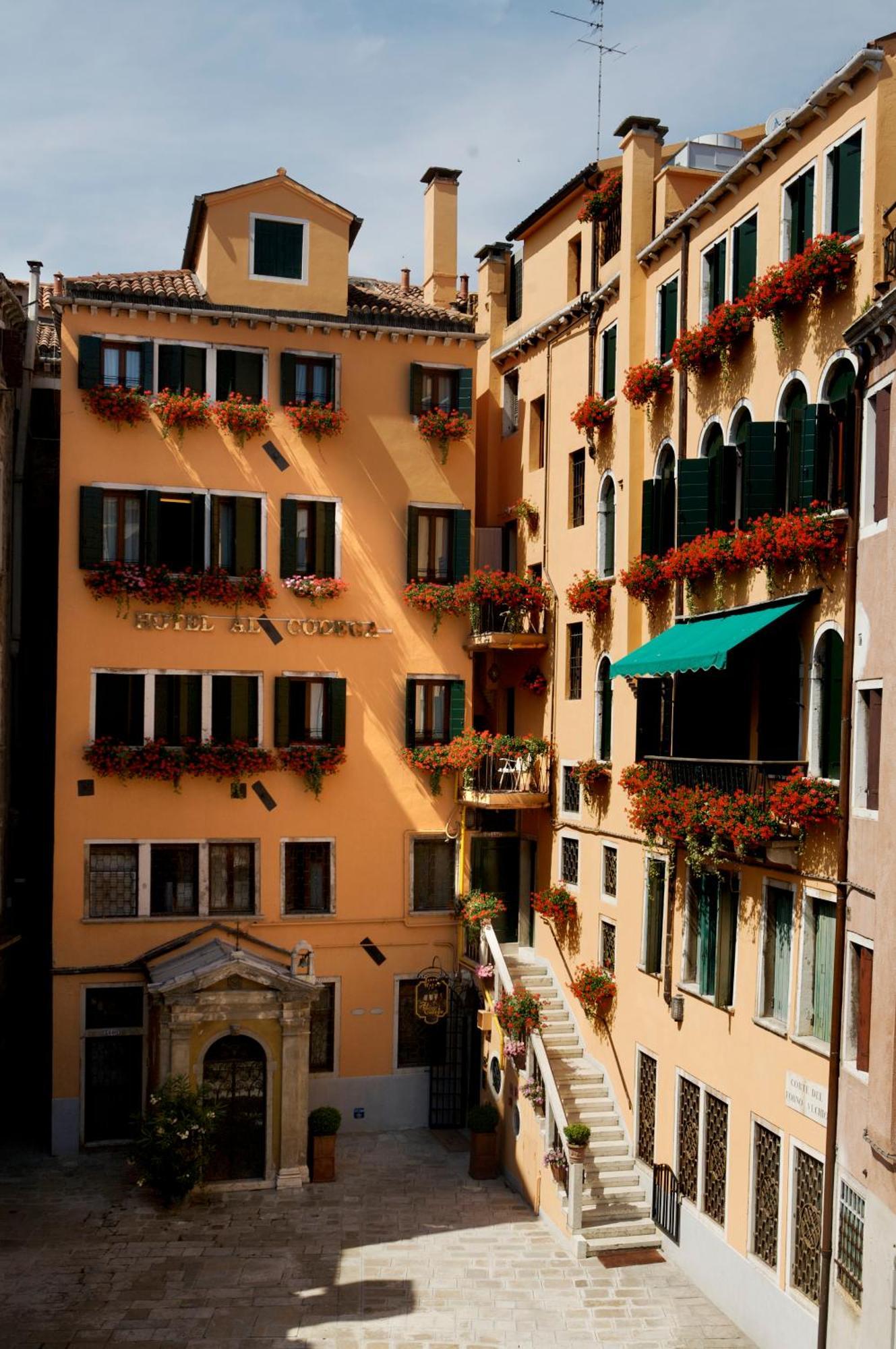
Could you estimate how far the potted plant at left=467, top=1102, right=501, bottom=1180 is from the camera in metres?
24.3

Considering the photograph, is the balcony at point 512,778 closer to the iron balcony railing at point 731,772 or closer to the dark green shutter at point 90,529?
the iron balcony railing at point 731,772

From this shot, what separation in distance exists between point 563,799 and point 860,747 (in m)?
10.8

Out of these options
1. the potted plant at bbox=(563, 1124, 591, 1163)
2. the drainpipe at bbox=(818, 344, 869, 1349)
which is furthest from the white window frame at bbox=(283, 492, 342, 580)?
the drainpipe at bbox=(818, 344, 869, 1349)

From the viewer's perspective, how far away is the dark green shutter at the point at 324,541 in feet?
88.7

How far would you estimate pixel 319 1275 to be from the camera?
20.3 metres

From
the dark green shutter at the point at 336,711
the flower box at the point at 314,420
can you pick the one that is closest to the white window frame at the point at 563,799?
the dark green shutter at the point at 336,711

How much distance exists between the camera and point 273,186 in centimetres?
2678

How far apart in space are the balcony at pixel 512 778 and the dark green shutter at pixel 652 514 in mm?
6159

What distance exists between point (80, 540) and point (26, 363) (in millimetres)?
4691

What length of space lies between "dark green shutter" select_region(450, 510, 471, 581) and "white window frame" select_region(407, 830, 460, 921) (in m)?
5.55

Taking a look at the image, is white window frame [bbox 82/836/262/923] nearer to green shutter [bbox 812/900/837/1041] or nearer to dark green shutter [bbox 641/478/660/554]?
dark green shutter [bbox 641/478/660/554]

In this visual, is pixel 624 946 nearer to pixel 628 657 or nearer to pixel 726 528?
pixel 628 657

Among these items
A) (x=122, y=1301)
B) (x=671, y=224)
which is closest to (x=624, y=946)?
(x=122, y=1301)

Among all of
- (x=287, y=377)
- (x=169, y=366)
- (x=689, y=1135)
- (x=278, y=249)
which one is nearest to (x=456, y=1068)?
(x=689, y=1135)
